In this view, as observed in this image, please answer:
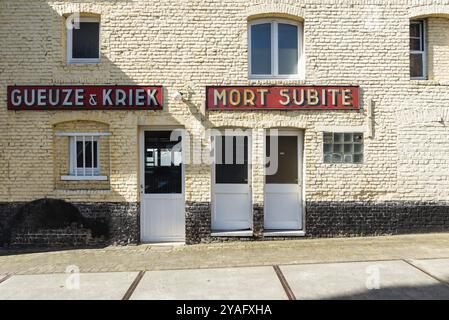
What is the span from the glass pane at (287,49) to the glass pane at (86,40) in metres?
3.95

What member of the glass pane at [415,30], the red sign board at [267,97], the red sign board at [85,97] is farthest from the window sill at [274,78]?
the glass pane at [415,30]

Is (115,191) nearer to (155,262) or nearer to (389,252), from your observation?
(155,262)

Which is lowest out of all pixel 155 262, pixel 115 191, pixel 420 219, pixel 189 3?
pixel 155 262

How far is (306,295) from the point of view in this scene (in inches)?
188

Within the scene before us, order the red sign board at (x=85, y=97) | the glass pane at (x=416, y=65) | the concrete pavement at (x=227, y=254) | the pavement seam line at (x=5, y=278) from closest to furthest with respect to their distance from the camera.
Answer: the pavement seam line at (x=5, y=278), the concrete pavement at (x=227, y=254), the red sign board at (x=85, y=97), the glass pane at (x=416, y=65)

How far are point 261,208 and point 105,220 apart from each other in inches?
129

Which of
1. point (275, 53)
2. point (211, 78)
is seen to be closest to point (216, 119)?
point (211, 78)

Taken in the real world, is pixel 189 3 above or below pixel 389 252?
above

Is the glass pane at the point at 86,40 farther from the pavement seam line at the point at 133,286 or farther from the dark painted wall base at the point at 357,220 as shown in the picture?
the pavement seam line at the point at 133,286

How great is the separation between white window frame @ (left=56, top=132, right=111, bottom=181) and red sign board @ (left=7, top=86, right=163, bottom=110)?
544 millimetres

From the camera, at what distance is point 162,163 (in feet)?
26.6

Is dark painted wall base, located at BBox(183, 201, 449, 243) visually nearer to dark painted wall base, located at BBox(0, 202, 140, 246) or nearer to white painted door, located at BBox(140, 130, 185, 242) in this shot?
white painted door, located at BBox(140, 130, 185, 242)

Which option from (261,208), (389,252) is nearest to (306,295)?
(389,252)

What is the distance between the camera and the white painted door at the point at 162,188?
802cm
